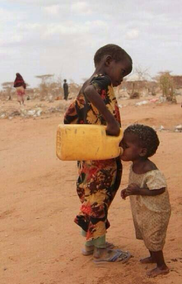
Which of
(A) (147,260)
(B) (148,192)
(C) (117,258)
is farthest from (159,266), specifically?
(B) (148,192)

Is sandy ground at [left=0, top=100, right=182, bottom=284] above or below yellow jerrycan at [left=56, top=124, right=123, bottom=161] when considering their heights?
below

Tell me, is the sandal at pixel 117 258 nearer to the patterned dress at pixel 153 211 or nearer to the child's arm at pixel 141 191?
the patterned dress at pixel 153 211

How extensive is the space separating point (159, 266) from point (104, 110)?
0.99 meters

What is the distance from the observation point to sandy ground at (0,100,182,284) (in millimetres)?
2697

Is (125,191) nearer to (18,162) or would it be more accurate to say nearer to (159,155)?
(159,155)

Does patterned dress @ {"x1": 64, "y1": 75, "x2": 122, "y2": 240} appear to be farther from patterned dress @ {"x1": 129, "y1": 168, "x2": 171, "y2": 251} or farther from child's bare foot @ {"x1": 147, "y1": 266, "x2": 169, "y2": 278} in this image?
child's bare foot @ {"x1": 147, "y1": 266, "x2": 169, "y2": 278}

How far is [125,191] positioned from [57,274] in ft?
2.59

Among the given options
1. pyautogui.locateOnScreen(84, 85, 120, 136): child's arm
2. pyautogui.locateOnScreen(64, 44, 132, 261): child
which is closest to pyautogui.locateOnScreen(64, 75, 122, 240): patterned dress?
pyautogui.locateOnScreen(64, 44, 132, 261): child

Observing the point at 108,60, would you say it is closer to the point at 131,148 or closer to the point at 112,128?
the point at 112,128

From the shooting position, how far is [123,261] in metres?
2.75

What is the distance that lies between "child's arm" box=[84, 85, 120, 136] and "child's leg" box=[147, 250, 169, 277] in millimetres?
758

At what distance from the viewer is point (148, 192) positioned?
2402 millimetres

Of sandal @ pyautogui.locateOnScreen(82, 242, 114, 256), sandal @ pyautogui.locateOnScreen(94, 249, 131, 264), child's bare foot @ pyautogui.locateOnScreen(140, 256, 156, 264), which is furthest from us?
sandal @ pyautogui.locateOnScreen(82, 242, 114, 256)

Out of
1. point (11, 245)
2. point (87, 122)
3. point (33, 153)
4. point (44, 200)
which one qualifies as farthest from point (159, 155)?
point (87, 122)
